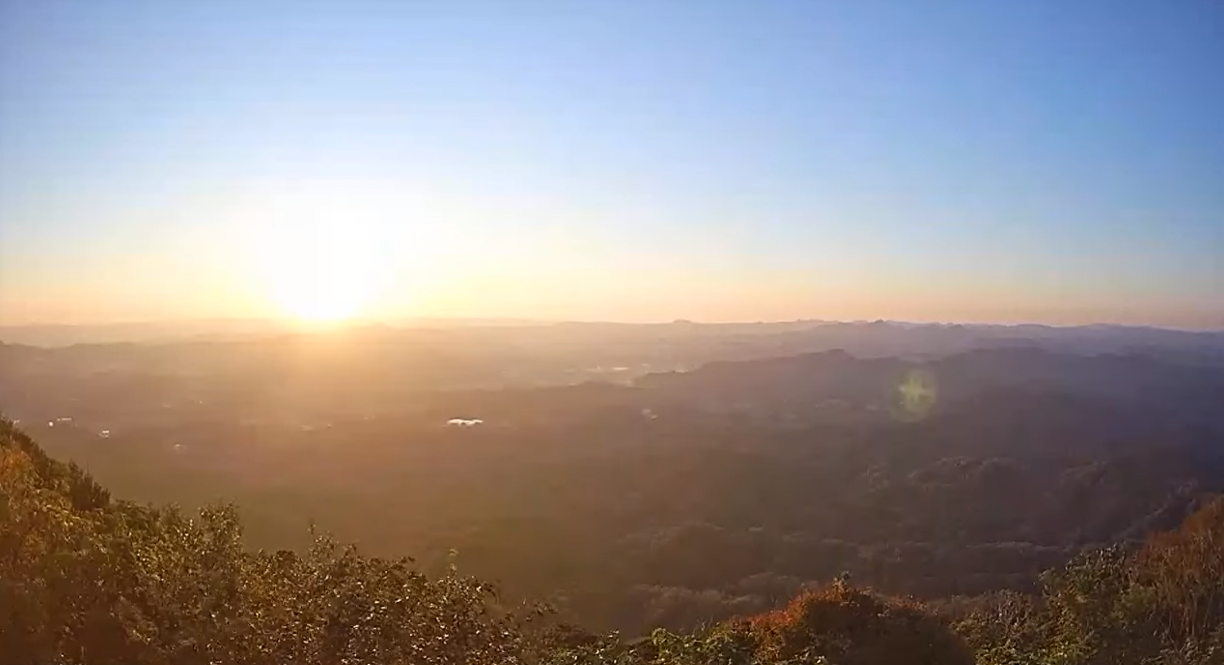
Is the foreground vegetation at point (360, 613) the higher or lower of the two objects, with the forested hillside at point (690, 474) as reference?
higher

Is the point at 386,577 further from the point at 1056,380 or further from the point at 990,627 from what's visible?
the point at 1056,380

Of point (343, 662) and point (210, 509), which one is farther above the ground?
point (210, 509)

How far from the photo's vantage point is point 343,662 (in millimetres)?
5707

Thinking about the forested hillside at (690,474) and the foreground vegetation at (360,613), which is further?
the forested hillside at (690,474)

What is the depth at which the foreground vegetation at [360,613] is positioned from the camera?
19.3 ft

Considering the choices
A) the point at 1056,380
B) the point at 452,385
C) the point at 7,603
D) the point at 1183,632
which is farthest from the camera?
the point at 452,385

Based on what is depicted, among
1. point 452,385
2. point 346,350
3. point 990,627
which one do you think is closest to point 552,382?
point 452,385

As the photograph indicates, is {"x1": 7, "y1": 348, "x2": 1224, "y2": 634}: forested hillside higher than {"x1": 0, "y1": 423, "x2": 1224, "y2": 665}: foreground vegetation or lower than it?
lower

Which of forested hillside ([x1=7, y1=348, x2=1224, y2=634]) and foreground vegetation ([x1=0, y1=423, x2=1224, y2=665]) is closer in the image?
foreground vegetation ([x1=0, y1=423, x2=1224, y2=665])

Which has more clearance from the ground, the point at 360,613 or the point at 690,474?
the point at 360,613

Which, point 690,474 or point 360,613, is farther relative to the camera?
point 690,474

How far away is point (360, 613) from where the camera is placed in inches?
241

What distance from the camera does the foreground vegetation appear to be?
5.89 m

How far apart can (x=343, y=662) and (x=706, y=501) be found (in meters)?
55.6
